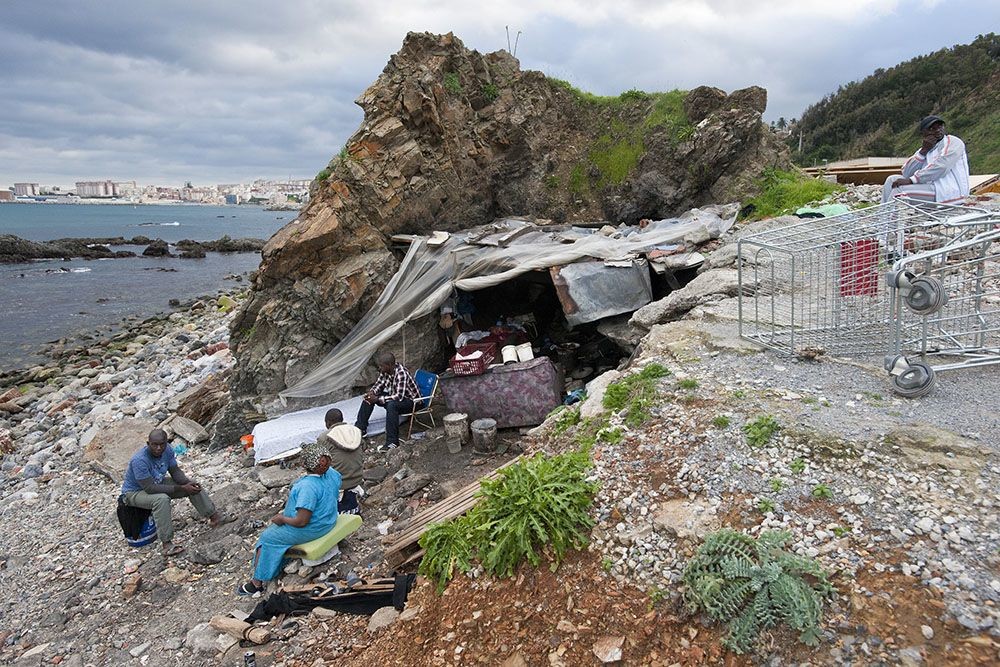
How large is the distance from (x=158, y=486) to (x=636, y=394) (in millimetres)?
6346

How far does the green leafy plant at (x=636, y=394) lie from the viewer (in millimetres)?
5427

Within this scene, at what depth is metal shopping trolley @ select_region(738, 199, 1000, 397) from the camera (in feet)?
16.1

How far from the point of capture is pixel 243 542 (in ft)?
24.3

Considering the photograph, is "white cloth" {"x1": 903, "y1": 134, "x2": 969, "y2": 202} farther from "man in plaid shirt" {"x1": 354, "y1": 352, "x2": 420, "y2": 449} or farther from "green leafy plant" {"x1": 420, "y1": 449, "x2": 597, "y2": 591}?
"man in plaid shirt" {"x1": 354, "y1": 352, "x2": 420, "y2": 449}

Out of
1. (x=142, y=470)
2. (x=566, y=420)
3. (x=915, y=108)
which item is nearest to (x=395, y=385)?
(x=142, y=470)

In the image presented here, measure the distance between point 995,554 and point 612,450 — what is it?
256 centimetres

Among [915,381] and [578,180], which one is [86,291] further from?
[915,381]

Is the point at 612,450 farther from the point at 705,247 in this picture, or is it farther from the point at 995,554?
the point at 705,247

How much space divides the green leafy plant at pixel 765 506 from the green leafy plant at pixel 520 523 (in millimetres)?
1181

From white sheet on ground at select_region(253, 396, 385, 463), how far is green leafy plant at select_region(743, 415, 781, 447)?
22.5 feet

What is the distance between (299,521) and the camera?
6.08 m

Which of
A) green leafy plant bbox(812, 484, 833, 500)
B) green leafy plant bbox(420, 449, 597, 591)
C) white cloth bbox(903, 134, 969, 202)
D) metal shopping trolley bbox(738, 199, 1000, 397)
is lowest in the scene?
green leafy plant bbox(420, 449, 597, 591)

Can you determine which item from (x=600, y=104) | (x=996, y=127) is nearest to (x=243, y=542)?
(x=600, y=104)

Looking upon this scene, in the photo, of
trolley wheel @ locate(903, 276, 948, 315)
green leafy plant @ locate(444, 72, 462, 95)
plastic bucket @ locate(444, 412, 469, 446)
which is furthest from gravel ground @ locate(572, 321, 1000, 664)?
green leafy plant @ locate(444, 72, 462, 95)
